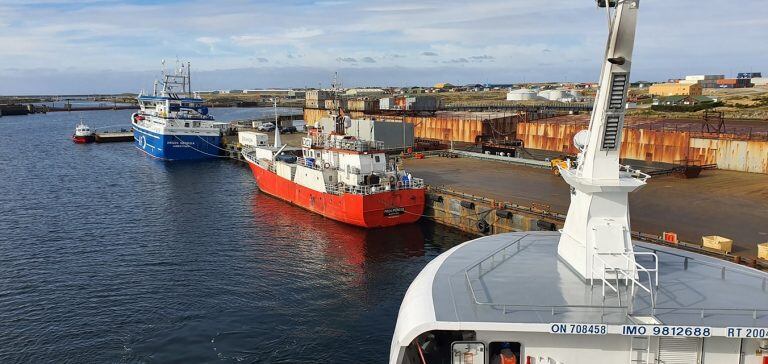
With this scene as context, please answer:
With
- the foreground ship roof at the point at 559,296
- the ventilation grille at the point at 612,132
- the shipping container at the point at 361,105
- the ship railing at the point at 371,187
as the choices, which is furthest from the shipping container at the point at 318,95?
the ventilation grille at the point at 612,132

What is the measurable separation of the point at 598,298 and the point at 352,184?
31.2 m

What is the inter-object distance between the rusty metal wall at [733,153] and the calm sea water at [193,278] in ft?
98.4

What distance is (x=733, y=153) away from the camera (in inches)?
2008

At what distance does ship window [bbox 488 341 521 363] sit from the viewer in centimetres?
1372

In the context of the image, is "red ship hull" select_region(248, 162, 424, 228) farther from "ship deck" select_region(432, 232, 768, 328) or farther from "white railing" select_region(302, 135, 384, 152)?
"ship deck" select_region(432, 232, 768, 328)

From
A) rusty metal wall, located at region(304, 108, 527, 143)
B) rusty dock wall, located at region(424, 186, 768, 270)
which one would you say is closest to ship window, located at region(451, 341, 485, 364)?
rusty dock wall, located at region(424, 186, 768, 270)

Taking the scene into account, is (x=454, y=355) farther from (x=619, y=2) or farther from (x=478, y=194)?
(x=478, y=194)

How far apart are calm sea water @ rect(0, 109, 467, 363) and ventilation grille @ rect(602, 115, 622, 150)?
13.1m

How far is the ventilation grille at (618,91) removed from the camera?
50.1ft

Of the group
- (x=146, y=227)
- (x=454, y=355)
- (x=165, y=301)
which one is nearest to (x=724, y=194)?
(x=454, y=355)

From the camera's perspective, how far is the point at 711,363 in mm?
13469

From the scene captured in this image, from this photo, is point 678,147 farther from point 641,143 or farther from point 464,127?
point 464,127

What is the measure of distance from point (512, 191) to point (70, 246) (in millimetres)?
35029

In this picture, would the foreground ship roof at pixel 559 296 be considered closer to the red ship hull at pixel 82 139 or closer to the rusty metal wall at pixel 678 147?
the rusty metal wall at pixel 678 147
